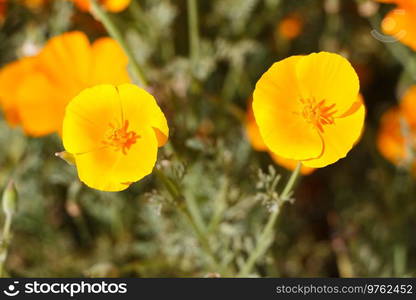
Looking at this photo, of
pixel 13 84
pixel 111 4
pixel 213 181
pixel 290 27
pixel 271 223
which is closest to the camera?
pixel 271 223

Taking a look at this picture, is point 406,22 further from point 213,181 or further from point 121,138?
point 121,138

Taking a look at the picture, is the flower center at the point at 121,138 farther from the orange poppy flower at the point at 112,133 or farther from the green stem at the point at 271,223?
the green stem at the point at 271,223

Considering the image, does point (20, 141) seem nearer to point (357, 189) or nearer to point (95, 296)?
point (95, 296)

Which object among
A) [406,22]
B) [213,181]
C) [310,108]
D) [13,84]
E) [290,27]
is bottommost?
[310,108]

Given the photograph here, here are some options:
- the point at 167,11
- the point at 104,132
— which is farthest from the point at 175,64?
the point at 104,132

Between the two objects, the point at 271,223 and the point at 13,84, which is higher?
the point at 13,84

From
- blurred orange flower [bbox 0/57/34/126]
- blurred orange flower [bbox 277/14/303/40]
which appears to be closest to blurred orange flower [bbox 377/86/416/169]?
blurred orange flower [bbox 277/14/303/40]

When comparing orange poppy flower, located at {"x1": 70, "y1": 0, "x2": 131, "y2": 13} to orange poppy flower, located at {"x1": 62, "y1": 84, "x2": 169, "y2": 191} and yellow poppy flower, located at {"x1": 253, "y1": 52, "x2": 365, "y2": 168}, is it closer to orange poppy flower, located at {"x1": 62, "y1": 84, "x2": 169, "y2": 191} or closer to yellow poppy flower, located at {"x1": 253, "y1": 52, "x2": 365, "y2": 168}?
orange poppy flower, located at {"x1": 62, "y1": 84, "x2": 169, "y2": 191}

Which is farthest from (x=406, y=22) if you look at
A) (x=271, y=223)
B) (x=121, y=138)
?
(x=121, y=138)
